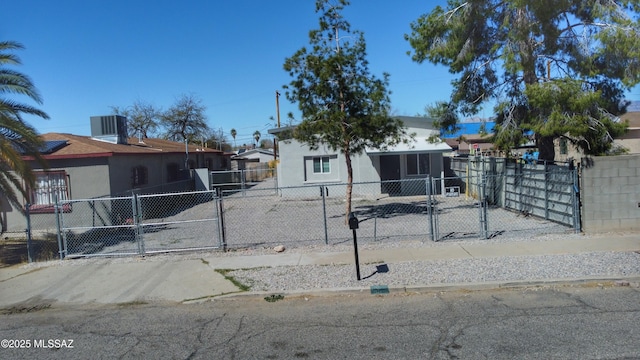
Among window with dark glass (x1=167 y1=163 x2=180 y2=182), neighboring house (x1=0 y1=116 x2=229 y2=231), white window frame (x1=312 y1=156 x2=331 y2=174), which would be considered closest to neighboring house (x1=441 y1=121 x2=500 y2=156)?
white window frame (x1=312 y1=156 x2=331 y2=174)

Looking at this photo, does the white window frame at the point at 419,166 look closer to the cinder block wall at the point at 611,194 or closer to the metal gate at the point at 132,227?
the metal gate at the point at 132,227

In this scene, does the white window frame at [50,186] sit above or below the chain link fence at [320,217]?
above

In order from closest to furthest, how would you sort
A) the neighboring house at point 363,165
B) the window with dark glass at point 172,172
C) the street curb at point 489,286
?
the street curb at point 489,286 → the neighboring house at point 363,165 → the window with dark glass at point 172,172

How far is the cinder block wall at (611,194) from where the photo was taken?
1010 cm

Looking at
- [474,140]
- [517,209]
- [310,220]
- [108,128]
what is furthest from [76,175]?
[474,140]

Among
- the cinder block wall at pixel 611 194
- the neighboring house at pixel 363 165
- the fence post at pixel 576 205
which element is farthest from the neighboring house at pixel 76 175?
the cinder block wall at pixel 611 194

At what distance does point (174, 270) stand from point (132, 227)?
4941mm

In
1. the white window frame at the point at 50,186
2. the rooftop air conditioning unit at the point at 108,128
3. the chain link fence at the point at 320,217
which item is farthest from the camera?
the rooftop air conditioning unit at the point at 108,128

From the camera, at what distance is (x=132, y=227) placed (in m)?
13.0

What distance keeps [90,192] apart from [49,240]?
107 inches

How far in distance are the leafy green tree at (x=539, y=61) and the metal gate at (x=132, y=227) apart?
25.4ft

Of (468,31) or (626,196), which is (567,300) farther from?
(468,31)

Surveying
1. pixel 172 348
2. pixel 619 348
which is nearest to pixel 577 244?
pixel 619 348

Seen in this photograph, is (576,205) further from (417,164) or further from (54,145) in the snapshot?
(54,145)
